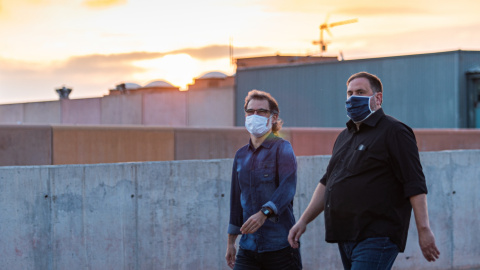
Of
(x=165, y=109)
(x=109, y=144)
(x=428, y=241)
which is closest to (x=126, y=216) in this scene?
(x=428, y=241)

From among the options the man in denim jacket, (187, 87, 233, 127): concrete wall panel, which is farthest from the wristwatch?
(187, 87, 233, 127): concrete wall panel

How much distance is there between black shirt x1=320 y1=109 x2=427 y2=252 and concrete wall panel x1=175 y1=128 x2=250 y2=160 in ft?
33.3

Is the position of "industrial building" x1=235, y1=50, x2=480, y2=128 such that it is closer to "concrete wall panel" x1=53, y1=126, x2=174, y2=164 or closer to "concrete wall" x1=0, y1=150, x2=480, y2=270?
"concrete wall panel" x1=53, y1=126, x2=174, y2=164

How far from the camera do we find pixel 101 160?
45.4 feet

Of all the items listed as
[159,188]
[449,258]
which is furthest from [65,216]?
[449,258]

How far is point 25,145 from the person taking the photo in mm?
12836

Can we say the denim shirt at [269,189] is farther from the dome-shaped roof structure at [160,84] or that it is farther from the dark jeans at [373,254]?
the dome-shaped roof structure at [160,84]

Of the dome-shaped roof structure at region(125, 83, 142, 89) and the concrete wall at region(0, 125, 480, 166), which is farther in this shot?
the dome-shaped roof structure at region(125, 83, 142, 89)

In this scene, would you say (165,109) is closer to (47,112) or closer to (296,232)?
(47,112)

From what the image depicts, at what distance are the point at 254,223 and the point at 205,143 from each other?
9968 millimetres

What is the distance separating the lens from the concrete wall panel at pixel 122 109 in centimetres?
5644

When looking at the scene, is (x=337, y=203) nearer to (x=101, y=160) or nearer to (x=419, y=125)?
(x=101, y=160)

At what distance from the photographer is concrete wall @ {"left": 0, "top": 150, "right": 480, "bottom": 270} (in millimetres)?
7746

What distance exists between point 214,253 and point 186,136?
616 centimetres
